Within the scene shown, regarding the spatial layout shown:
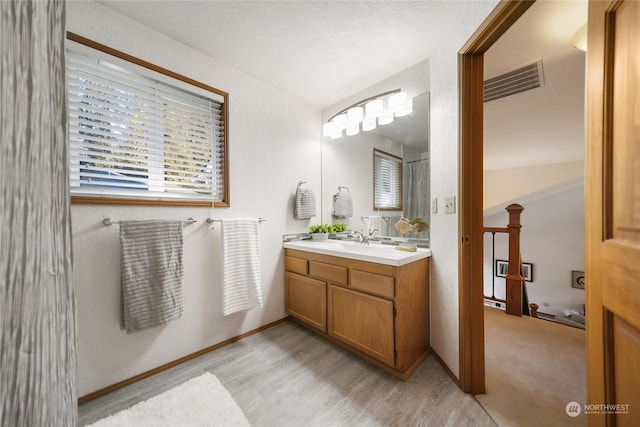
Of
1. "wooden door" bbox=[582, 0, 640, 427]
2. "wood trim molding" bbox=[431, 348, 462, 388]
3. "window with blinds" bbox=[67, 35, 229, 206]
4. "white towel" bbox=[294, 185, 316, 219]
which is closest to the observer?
"wooden door" bbox=[582, 0, 640, 427]

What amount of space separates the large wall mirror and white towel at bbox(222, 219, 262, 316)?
953 millimetres

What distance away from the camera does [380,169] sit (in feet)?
7.49

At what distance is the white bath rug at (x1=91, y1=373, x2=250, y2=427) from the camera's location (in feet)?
3.94

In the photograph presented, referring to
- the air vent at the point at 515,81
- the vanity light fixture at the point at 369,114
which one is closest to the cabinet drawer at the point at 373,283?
the vanity light fixture at the point at 369,114

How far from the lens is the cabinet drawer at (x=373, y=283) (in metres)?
1.51

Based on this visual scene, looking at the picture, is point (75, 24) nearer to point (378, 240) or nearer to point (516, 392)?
point (378, 240)

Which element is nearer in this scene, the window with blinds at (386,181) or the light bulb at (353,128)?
the window with blinds at (386,181)

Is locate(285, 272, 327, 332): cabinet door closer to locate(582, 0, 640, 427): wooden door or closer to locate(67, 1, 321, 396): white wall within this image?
locate(67, 1, 321, 396): white wall

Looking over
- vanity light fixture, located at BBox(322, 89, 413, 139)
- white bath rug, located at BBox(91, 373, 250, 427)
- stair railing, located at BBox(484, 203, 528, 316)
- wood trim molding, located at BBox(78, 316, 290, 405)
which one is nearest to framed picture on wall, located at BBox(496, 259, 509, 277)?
stair railing, located at BBox(484, 203, 528, 316)

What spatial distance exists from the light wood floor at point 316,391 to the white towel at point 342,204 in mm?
1274

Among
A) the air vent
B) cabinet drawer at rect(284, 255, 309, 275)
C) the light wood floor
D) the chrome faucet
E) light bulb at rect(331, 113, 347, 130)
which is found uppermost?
the air vent

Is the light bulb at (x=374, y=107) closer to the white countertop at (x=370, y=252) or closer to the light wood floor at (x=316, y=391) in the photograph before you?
the white countertop at (x=370, y=252)

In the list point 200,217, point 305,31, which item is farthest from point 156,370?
point 305,31

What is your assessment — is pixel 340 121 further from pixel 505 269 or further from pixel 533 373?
pixel 505 269
